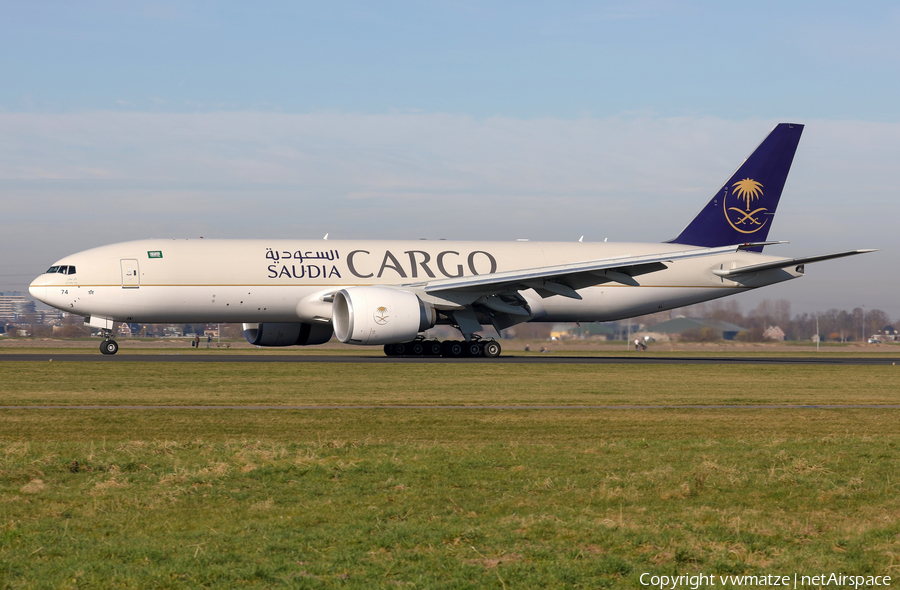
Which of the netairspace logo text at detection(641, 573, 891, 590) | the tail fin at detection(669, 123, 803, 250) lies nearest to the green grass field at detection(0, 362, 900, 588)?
the netairspace logo text at detection(641, 573, 891, 590)

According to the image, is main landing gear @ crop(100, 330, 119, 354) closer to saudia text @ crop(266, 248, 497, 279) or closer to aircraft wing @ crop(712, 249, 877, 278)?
saudia text @ crop(266, 248, 497, 279)

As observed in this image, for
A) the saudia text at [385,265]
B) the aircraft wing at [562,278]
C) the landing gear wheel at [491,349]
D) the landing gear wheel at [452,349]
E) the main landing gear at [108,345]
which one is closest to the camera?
the aircraft wing at [562,278]

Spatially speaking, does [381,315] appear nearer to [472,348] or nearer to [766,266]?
[472,348]

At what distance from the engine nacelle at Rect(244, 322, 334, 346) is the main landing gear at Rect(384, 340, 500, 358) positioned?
3.42 meters

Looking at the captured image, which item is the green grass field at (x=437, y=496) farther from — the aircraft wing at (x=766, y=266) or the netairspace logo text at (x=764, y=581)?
the aircraft wing at (x=766, y=266)

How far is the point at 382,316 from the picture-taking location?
106 feet

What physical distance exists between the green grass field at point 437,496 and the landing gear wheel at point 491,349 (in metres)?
18.4

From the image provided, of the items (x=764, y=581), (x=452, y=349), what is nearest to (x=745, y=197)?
(x=452, y=349)

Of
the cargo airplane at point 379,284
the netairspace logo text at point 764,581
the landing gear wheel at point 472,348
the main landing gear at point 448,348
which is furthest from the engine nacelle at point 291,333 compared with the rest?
the netairspace logo text at point 764,581

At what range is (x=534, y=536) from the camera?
7832 mm

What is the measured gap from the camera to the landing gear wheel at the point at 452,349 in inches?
1433

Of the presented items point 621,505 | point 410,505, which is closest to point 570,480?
point 621,505

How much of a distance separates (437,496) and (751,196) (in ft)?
120

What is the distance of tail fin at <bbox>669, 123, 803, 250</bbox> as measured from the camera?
139 ft
